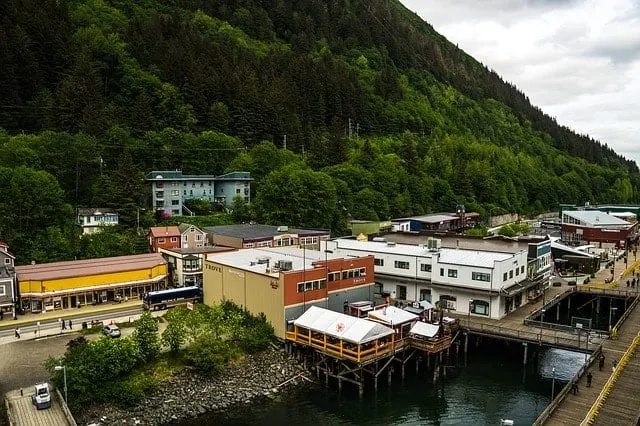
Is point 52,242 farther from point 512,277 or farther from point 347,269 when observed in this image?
point 512,277

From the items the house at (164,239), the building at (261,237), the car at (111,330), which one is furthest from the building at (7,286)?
the building at (261,237)

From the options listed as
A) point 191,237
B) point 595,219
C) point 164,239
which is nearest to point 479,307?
point 191,237

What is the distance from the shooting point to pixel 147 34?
358ft

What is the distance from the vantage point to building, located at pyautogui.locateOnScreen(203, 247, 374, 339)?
37.7m

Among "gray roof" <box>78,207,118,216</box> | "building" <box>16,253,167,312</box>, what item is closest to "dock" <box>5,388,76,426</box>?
"building" <box>16,253,167,312</box>

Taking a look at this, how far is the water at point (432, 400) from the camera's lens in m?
30.4

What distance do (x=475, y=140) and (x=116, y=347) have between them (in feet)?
449

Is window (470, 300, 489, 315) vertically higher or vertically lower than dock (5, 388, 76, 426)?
higher

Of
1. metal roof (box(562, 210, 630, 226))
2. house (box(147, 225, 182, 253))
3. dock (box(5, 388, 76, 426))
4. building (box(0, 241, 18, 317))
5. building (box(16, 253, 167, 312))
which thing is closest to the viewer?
dock (box(5, 388, 76, 426))

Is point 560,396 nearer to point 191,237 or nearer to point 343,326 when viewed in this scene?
point 343,326

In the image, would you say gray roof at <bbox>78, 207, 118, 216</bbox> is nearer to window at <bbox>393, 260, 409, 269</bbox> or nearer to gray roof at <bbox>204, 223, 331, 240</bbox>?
gray roof at <bbox>204, 223, 331, 240</bbox>

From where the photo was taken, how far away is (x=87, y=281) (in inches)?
1790

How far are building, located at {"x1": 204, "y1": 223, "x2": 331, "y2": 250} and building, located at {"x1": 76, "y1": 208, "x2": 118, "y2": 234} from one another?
37.2ft

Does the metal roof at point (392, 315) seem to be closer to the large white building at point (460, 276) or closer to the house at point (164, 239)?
the large white building at point (460, 276)
